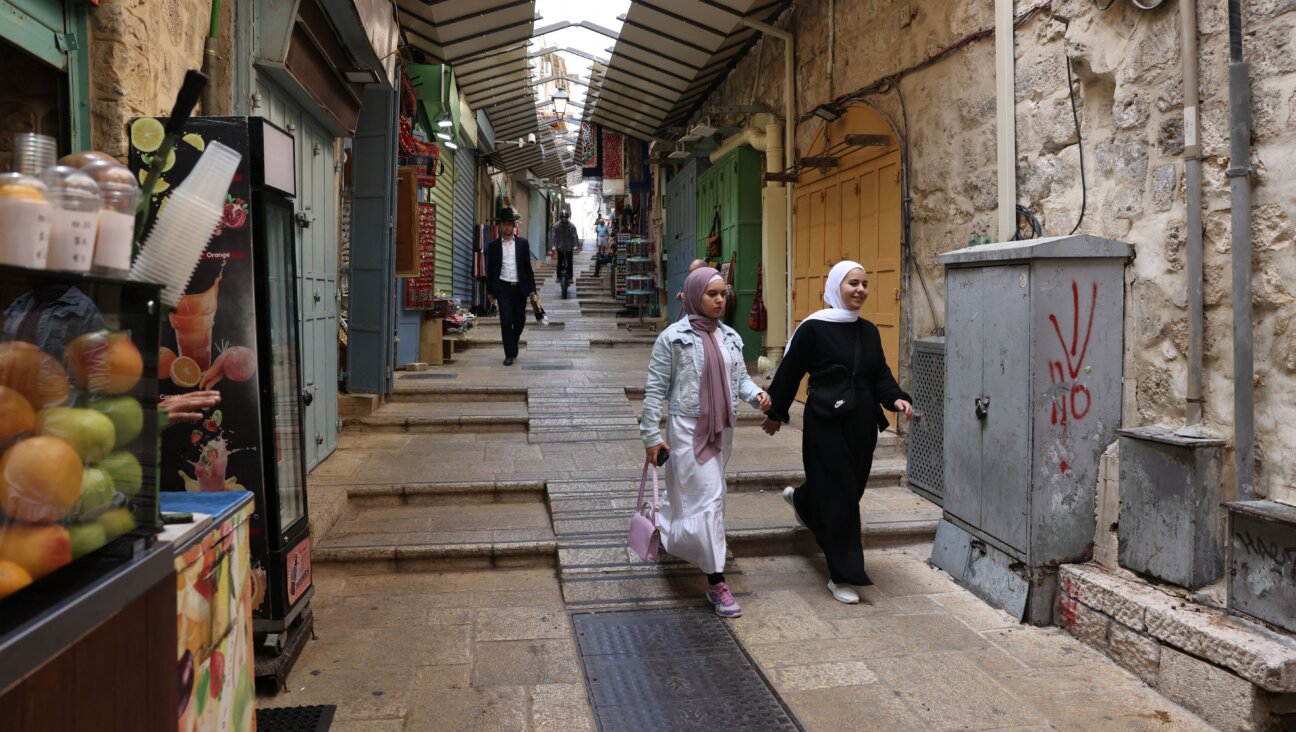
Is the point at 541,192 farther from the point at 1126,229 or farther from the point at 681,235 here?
the point at 1126,229

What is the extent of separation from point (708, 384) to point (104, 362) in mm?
3054

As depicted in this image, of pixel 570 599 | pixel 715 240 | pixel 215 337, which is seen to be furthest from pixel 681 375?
pixel 715 240

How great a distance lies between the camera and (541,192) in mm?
37062

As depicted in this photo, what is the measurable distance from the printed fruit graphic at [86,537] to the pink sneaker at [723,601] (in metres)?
3.15

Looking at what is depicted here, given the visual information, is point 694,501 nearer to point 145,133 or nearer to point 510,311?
point 145,133

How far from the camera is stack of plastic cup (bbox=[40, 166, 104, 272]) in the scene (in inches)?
59.7

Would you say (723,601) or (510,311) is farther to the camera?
(510,311)

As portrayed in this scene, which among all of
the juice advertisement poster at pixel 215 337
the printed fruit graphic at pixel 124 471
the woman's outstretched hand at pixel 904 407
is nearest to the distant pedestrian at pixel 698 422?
the woman's outstretched hand at pixel 904 407

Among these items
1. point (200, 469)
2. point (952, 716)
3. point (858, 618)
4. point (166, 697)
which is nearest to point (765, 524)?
point (858, 618)

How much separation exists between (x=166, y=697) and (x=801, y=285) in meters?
8.12

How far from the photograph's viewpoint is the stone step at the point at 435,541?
4.84 metres

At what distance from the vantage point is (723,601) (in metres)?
4.33

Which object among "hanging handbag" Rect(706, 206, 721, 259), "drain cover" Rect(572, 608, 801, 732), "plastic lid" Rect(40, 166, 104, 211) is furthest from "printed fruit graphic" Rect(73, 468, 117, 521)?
"hanging handbag" Rect(706, 206, 721, 259)

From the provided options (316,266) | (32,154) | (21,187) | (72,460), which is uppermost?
(316,266)
